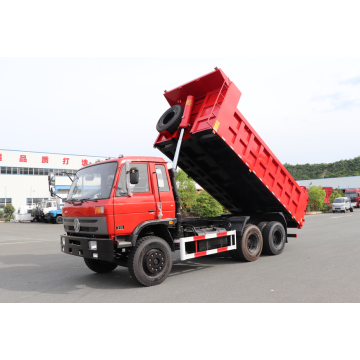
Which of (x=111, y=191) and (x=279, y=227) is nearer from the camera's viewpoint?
(x=111, y=191)

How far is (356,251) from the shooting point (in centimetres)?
944

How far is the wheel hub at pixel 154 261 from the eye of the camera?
240 inches

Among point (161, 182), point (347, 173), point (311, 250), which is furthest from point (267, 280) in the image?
point (347, 173)

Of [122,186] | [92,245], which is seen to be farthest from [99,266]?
[122,186]

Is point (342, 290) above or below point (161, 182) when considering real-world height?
below

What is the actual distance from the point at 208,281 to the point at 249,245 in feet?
8.25

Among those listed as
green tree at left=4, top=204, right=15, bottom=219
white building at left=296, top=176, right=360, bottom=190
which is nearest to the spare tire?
green tree at left=4, top=204, right=15, bottom=219

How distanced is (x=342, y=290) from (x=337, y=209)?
97.9 feet

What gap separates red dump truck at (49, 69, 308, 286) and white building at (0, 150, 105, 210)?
32332 millimetres

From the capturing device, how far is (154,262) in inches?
244

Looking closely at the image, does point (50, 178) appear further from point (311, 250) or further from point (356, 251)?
point (356, 251)

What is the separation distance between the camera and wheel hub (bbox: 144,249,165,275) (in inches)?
240

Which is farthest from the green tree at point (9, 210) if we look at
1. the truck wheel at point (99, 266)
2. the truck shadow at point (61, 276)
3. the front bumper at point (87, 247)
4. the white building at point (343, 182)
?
the white building at point (343, 182)

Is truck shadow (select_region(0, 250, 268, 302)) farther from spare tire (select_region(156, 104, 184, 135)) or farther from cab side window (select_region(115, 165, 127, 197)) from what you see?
spare tire (select_region(156, 104, 184, 135))
